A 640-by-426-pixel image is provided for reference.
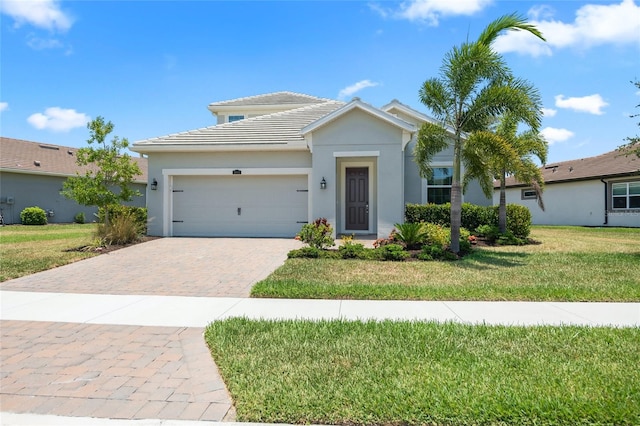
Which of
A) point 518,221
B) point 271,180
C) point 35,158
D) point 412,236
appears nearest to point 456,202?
point 412,236

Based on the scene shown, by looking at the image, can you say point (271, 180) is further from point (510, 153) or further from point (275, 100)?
point (275, 100)

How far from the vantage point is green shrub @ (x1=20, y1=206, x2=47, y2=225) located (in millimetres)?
22031

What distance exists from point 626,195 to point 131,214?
26.4 meters

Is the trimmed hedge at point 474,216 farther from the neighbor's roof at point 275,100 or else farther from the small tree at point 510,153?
the neighbor's roof at point 275,100

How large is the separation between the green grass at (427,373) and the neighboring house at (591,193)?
19.7 meters

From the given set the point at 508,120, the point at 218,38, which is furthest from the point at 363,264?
the point at 218,38

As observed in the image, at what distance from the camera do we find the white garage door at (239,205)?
49.5 feet

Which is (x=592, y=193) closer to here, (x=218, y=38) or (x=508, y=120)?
(x=508, y=120)

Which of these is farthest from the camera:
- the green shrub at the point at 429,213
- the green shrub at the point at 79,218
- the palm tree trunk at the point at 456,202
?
the green shrub at the point at 79,218

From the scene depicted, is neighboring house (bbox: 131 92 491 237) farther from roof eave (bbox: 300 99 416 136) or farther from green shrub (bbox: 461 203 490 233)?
green shrub (bbox: 461 203 490 233)

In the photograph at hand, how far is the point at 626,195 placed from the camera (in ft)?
70.1

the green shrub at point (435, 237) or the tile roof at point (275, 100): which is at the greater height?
the tile roof at point (275, 100)

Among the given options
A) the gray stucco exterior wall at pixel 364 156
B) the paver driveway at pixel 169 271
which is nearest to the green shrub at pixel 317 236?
the paver driveway at pixel 169 271

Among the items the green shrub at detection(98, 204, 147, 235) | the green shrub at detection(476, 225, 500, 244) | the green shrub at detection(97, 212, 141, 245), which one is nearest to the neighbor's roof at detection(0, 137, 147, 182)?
the green shrub at detection(98, 204, 147, 235)
